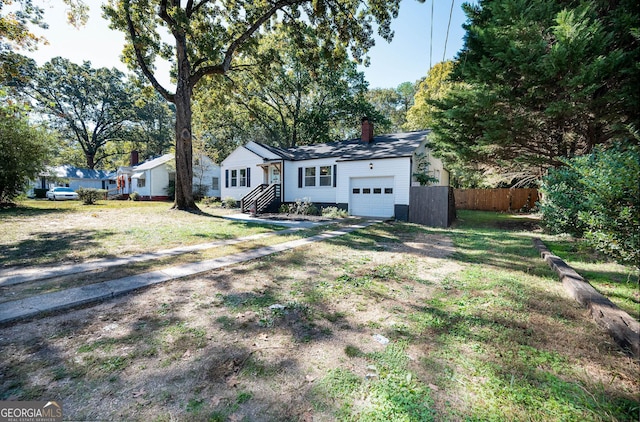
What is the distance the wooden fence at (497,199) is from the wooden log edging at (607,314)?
64.2ft

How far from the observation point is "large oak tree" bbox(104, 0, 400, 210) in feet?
42.1

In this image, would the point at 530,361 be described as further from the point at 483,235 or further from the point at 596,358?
the point at 483,235

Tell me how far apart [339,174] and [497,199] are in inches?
584

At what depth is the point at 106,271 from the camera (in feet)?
15.8

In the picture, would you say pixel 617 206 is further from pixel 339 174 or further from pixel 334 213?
pixel 339 174

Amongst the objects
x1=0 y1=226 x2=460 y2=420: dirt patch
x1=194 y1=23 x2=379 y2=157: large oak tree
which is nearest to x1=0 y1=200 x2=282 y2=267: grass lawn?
x1=0 y1=226 x2=460 y2=420: dirt patch

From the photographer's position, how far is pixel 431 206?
12367 millimetres

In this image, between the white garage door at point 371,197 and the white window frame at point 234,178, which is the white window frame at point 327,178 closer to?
the white garage door at point 371,197

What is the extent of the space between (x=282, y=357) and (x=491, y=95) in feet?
38.9

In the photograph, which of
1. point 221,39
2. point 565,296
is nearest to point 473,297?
point 565,296

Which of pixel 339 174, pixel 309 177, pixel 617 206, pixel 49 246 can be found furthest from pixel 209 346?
pixel 309 177

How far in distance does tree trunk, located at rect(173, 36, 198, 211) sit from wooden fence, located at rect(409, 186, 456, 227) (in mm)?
11392

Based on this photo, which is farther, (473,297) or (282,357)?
(473,297)

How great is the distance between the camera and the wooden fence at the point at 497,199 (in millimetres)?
20750
